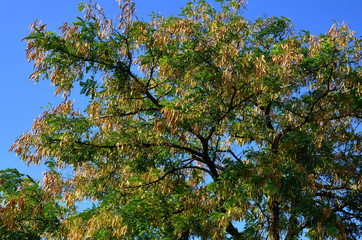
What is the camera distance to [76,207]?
8.76 m

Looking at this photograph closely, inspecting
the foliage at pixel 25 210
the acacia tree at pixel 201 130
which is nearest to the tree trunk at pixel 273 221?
the acacia tree at pixel 201 130

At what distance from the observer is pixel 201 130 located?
7.67 metres

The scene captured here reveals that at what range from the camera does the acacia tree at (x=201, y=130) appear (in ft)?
23.0

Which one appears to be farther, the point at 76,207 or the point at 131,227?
the point at 76,207

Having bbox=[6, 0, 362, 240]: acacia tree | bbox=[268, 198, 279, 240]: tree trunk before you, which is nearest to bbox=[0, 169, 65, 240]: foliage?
bbox=[6, 0, 362, 240]: acacia tree

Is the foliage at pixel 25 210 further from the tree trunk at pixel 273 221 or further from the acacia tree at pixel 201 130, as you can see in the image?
the tree trunk at pixel 273 221

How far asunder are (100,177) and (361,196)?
539 centimetres

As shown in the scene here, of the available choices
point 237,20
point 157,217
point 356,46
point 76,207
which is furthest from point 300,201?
point 76,207

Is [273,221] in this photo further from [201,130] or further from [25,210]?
[25,210]

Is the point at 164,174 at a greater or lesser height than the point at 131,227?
greater

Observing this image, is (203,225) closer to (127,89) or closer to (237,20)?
(127,89)

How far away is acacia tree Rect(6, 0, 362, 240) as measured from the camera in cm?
702

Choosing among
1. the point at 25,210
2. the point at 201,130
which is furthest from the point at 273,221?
the point at 25,210

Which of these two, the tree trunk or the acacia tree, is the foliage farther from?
the tree trunk
